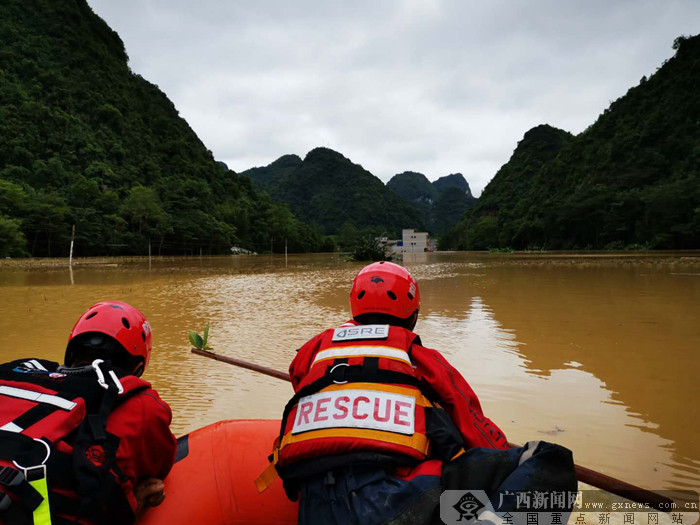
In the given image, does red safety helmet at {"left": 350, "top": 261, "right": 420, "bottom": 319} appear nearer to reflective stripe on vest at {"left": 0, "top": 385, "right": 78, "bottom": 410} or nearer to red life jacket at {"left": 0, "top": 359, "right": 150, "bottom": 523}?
red life jacket at {"left": 0, "top": 359, "right": 150, "bottom": 523}

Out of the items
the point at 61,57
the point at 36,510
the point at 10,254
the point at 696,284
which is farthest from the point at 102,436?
the point at 61,57

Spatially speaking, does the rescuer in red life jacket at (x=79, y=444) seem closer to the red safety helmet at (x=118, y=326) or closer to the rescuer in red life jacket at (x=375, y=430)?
the red safety helmet at (x=118, y=326)

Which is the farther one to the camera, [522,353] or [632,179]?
[632,179]

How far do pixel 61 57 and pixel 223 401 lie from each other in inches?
3444

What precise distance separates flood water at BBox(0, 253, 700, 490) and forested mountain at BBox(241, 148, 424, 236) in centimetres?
12510

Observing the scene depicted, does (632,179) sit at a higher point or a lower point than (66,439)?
higher

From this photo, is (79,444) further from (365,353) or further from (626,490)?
(626,490)

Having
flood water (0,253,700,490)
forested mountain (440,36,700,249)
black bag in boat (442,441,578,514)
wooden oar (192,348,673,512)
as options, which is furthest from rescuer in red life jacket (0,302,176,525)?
forested mountain (440,36,700,249)

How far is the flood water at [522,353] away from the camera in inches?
125

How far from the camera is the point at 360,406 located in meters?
1.50

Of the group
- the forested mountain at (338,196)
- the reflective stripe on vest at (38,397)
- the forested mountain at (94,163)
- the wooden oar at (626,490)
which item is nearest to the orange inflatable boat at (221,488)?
the reflective stripe on vest at (38,397)

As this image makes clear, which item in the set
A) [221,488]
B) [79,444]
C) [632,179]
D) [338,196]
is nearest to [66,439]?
[79,444]

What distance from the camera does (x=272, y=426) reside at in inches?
89.6

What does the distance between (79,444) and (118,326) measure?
67 centimetres
